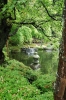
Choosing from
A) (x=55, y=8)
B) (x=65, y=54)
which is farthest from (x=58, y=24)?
(x=65, y=54)

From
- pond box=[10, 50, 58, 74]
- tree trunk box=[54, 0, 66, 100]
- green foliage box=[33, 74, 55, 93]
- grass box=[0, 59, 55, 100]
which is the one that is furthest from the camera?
pond box=[10, 50, 58, 74]

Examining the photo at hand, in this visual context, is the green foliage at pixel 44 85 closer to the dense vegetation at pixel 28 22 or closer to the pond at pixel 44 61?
the dense vegetation at pixel 28 22

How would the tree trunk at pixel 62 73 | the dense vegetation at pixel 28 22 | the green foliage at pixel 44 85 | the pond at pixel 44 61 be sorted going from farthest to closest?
1. the pond at pixel 44 61
2. the green foliage at pixel 44 85
3. the dense vegetation at pixel 28 22
4. the tree trunk at pixel 62 73

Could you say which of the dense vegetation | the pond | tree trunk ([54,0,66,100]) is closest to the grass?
the dense vegetation

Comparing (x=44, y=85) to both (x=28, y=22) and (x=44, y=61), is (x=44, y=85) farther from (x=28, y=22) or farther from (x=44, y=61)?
(x=44, y=61)

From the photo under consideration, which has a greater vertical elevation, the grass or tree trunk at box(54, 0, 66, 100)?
tree trunk at box(54, 0, 66, 100)

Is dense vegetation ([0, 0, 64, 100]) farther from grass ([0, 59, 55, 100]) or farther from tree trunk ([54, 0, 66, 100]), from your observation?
tree trunk ([54, 0, 66, 100])

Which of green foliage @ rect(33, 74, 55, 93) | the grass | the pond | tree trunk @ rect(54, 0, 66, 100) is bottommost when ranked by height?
the pond

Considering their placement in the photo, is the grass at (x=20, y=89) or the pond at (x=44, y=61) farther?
the pond at (x=44, y=61)

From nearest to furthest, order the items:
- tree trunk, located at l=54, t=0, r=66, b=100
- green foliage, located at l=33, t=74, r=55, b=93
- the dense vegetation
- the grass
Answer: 1. tree trunk, located at l=54, t=0, r=66, b=100
2. the grass
3. the dense vegetation
4. green foliage, located at l=33, t=74, r=55, b=93

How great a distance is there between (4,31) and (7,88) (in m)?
4.79

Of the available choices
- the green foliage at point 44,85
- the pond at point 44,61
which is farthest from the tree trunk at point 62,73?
the pond at point 44,61

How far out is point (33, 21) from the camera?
11328 millimetres

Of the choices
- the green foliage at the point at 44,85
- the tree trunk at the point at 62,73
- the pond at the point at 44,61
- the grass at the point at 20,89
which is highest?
the tree trunk at the point at 62,73
